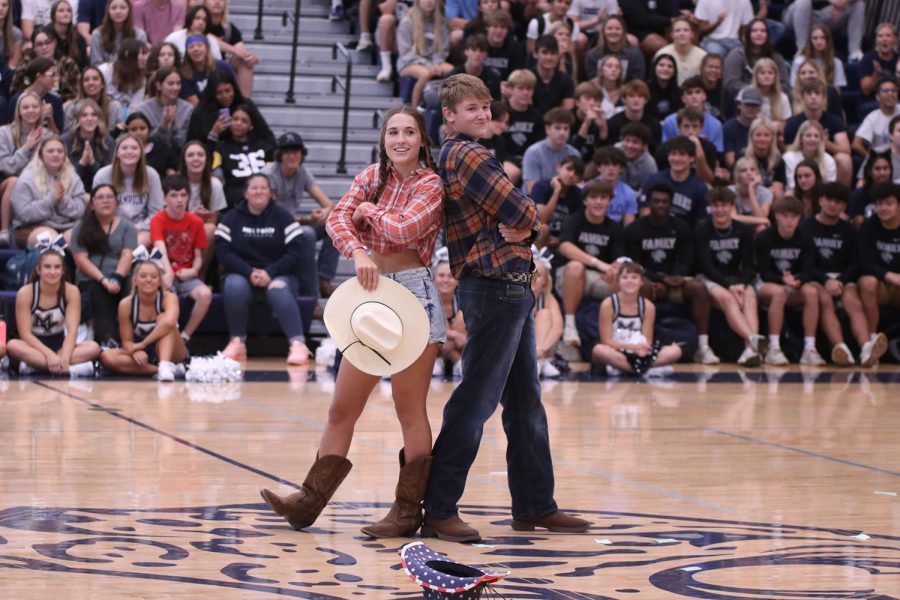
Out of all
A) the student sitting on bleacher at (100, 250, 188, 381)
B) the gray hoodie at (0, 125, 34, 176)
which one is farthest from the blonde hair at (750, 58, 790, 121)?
the gray hoodie at (0, 125, 34, 176)

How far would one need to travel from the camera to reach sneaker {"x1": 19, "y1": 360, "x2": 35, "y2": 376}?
1073cm

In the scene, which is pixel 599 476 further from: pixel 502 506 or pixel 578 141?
pixel 578 141

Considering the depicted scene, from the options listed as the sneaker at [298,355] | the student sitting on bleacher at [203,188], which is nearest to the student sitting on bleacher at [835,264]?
the sneaker at [298,355]

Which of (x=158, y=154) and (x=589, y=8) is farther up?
(x=589, y=8)

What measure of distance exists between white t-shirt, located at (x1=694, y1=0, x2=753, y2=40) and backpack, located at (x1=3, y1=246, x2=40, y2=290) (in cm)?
770

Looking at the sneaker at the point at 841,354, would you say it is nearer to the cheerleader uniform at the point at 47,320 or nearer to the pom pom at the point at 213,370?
the pom pom at the point at 213,370

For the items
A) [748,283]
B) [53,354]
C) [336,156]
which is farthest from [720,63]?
[53,354]

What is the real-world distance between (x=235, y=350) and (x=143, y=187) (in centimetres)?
160

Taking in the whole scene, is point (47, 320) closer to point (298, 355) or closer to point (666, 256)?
point (298, 355)

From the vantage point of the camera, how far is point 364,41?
15664mm

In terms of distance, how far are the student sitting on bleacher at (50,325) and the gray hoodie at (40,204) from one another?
3.07 ft

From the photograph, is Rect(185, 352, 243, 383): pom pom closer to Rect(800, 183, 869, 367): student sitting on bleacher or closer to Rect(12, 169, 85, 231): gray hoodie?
Rect(12, 169, 85, 231): gray hoodie

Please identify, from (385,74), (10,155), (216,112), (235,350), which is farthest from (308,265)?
(385,74)

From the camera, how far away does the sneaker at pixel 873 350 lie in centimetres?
1258
